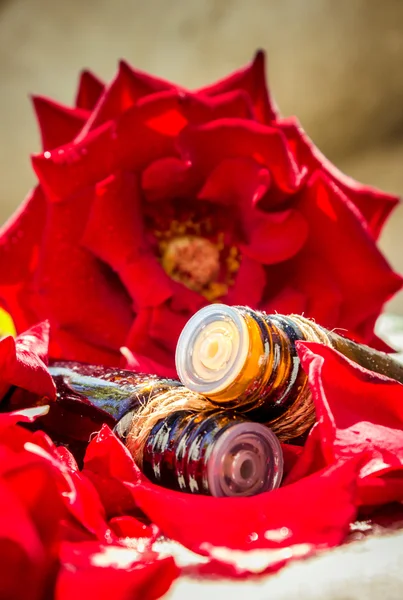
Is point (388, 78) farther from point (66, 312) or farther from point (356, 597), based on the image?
point (356, 597)

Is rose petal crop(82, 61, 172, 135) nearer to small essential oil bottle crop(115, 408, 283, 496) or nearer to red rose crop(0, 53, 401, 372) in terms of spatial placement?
red rose crop(0, 53, 401, 372)

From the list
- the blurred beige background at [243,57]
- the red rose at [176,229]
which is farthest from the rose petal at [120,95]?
the blurred beige background at [243,57]

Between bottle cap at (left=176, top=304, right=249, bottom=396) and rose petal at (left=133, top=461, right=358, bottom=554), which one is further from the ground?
bottle cap at (left=176, top=304, right=249, bottom=396)

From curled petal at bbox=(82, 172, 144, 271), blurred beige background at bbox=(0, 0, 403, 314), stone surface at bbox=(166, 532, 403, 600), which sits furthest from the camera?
blurred beige background at bbox=(0, 0, 403, 314)

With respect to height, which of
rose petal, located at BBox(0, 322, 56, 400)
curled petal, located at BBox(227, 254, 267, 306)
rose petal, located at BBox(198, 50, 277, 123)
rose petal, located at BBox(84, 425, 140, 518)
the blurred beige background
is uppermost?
the blurred beige background

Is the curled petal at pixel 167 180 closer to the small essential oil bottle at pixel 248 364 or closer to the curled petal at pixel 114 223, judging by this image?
the curled petal at pixel 114 223

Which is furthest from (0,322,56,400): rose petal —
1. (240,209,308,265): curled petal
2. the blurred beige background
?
the blurred beige background

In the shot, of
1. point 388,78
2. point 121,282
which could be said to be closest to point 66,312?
point 121,282
